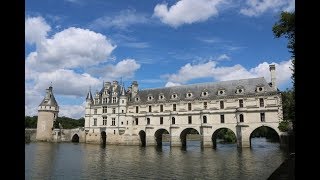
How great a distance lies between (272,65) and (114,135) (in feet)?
92.3

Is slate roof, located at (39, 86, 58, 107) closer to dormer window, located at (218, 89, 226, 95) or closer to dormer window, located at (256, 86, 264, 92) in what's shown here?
dormer window, located at (218, 89, 226, 95)

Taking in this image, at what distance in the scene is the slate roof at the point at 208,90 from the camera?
143 feet

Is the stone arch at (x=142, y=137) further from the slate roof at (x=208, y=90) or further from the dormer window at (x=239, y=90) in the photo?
the dormer window at (x=239, y=90)

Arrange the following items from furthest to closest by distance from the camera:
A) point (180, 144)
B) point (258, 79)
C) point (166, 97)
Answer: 1. point (166, 97)
2. point (180, 144)
3. point (258, 79)

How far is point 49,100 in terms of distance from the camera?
220 feet

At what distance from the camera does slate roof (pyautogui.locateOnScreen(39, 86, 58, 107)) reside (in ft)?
217

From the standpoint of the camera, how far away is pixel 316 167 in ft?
8.23

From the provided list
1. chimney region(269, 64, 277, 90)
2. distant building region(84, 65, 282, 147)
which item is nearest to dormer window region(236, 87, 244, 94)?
distant building region(84, 65, 282, 147)

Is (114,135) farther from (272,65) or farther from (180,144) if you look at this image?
(272,65)

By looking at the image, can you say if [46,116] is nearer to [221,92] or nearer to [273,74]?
[221,92]

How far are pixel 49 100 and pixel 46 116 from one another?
12.1ft

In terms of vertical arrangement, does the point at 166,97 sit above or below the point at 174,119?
above
